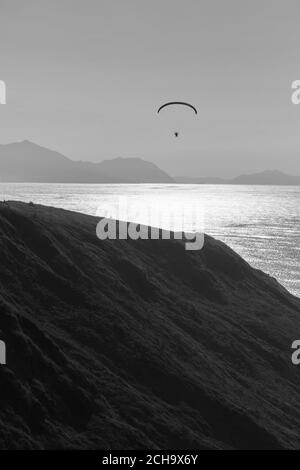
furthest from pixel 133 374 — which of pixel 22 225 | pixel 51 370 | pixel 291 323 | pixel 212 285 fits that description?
pixel 291 323

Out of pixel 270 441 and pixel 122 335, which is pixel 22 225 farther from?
pixel 270 441

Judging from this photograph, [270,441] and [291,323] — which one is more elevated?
[291,323]

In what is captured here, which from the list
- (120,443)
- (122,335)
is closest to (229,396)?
(122,335)

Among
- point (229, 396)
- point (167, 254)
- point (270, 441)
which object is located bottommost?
point (270, 441)
